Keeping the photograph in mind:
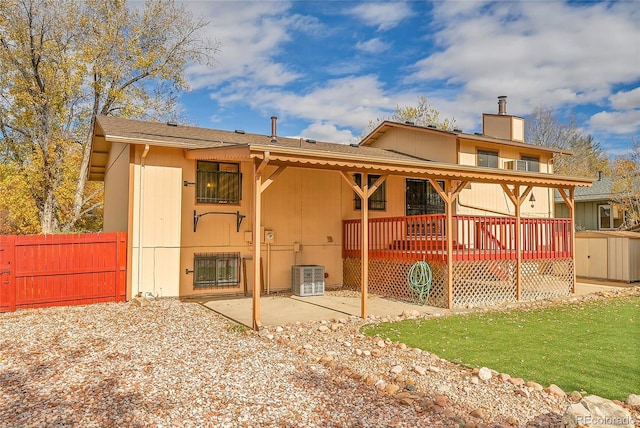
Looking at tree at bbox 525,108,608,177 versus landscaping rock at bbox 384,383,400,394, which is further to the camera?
tree at bbox 525,108,608,177

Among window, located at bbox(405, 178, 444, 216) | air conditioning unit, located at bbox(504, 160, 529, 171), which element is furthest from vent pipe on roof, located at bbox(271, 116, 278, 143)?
air conditioning unit, located at bbox(504, 160, 529, 171)

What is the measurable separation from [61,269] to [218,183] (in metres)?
3.60

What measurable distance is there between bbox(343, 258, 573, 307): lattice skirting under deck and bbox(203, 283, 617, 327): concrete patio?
22.8 inches

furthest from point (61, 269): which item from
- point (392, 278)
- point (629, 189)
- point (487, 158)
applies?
point (629, 189)

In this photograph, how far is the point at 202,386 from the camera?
4055 millimetres

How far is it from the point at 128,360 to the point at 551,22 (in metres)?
9.42

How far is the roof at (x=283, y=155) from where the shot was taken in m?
6.86

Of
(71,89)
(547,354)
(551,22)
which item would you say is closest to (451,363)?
(547,354)

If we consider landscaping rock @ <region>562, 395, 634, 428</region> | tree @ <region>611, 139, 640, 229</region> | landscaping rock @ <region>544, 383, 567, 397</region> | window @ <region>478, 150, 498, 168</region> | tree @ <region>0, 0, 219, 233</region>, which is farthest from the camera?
tree @ <region>611, 139, 640, 229</region>

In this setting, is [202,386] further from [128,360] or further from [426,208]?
[426,208]

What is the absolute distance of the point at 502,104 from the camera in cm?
1720

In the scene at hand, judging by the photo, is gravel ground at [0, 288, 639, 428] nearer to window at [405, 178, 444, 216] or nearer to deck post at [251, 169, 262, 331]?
deck post at [251, 169, 262, 331]

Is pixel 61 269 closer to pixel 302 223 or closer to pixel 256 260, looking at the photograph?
pixel 256 260

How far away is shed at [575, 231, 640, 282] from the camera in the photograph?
13.0m
